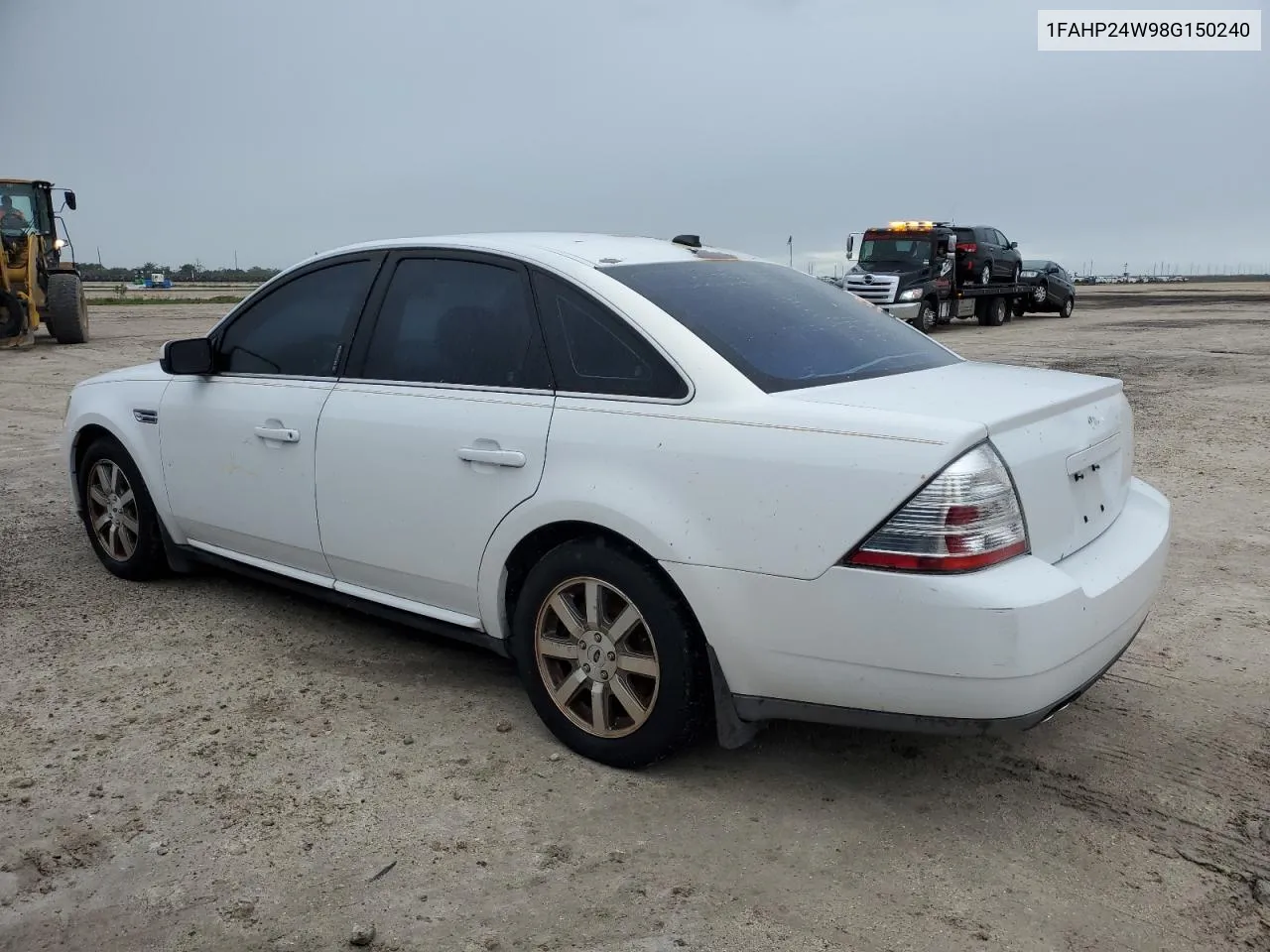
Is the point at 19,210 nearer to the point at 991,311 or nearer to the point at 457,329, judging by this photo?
the point at 457,329

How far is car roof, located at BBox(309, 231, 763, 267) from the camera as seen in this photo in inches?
145

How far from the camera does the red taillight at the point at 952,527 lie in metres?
2.68

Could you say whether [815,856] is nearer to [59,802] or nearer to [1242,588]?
[59,802]

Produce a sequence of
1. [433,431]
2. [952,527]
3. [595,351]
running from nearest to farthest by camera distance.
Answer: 1. [952,527]
2. [595,351]
3. [433,431]

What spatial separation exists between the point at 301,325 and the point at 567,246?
1.24m

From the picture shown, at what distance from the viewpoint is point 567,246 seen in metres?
3.79

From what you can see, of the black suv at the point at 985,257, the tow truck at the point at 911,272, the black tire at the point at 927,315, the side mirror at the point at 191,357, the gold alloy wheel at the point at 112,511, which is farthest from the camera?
the black suv at the point at 985,257

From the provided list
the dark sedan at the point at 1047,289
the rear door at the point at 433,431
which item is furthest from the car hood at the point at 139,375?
the dark sedan at the point at 1047,289

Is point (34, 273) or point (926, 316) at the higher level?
point (34, 273)

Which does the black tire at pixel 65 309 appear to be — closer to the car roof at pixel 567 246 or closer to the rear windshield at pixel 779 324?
the car roof at pixel 567 246

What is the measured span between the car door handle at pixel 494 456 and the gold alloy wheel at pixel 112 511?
2313mm

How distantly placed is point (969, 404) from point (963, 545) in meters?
0.47

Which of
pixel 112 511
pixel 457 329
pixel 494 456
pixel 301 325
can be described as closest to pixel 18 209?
pixel 112 511

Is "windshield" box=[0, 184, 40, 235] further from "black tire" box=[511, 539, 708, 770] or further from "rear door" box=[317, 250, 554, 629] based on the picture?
"black tire" box=[511, 539, 708, 770]
